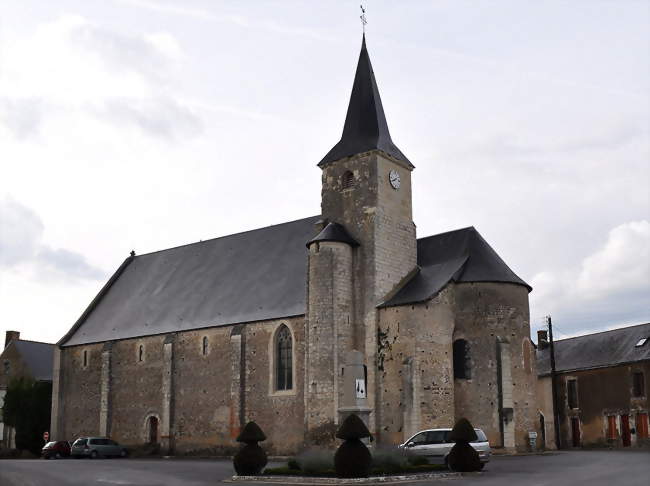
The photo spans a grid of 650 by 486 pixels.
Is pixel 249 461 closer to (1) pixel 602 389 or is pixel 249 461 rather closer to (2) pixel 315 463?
(2) pixel 315 463

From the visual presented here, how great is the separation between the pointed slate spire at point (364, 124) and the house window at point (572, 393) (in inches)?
751

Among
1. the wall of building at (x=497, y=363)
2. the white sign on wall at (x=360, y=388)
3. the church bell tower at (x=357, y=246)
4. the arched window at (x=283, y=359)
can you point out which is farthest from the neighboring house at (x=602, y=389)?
the white sign on wall at (x=360, y=388)

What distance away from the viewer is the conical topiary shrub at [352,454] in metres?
18.6

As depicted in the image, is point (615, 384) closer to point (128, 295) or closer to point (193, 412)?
point (193, 412)

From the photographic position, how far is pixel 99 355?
41.1 m

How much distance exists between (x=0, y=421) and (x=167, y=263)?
52.0 feet

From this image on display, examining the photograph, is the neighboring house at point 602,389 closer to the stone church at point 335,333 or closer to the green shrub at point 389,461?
the stone church at point 335,333

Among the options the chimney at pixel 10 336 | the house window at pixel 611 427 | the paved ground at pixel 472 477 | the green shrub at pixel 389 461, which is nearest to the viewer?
the paved ground at pixel 472 477

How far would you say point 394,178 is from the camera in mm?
33438

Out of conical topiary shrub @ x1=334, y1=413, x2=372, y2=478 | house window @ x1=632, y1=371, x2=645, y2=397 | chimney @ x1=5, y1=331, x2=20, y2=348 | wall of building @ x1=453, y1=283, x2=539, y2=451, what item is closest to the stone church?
wall of building @ x1=453, y1=283, x2=539, y2=451

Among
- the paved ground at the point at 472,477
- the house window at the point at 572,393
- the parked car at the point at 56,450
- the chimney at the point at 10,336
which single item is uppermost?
the chimney at the point at 10,336

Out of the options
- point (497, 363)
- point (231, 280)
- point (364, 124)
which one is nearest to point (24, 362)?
point (231, 280)

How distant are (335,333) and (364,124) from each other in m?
9.41

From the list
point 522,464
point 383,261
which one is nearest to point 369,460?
point 522,464
